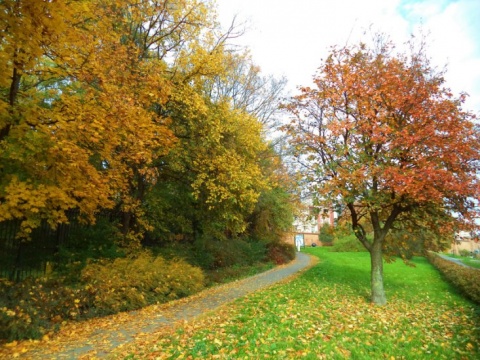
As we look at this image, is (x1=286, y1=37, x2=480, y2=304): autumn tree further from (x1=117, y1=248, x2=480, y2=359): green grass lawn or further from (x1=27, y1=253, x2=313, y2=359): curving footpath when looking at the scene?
(x1=27, y1=253, x2=313, y2=359): curving footpath

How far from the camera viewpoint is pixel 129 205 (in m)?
11.3

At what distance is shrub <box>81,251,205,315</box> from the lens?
8047mm

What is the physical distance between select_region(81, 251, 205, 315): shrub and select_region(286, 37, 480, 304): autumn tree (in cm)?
501

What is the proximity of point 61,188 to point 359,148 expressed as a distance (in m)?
7.22

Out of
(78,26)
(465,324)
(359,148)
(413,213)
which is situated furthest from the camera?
(413,213)

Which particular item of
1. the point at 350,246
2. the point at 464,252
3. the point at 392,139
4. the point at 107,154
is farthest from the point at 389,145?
the point at 464,252

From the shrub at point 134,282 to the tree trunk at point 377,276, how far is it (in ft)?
17.8

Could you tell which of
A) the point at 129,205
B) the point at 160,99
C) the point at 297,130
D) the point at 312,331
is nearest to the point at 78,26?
the point at 160,99

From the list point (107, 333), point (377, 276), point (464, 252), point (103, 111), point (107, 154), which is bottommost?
point (107, 333)

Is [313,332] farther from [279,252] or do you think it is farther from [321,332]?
[279,252]

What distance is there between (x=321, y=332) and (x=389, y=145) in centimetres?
502

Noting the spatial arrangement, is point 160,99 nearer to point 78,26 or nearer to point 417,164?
point 78,26

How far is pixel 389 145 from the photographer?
877cm

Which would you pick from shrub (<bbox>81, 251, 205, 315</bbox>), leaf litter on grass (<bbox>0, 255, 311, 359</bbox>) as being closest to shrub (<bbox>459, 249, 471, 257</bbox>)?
shrub (<bbox>81, 251, 205, 315</bbox>)
